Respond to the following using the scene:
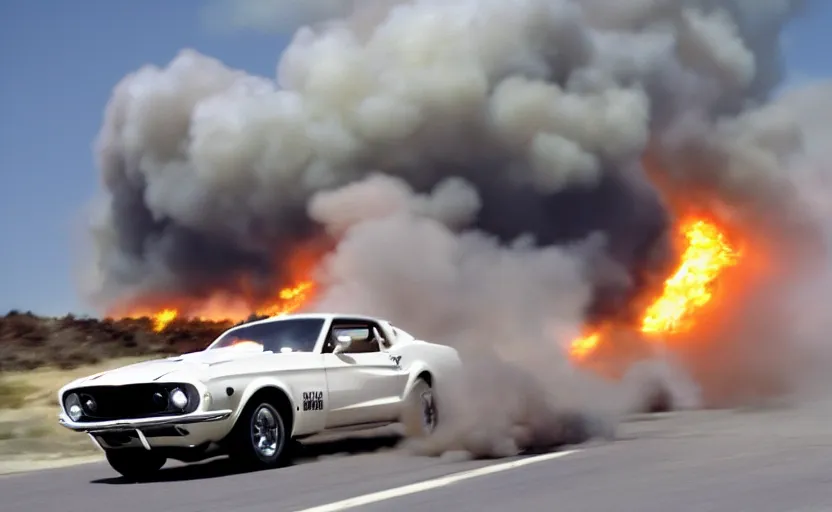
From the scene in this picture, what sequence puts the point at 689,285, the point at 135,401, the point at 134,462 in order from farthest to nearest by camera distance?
the point at 689,285 < the point at 134,462 < the point at 135,401

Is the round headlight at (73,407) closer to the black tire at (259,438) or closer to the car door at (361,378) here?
the black tire at (259,438)

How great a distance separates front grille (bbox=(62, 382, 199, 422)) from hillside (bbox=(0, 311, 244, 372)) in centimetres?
1674

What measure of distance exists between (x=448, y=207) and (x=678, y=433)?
62.6 ft

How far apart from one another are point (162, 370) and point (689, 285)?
23.3 m

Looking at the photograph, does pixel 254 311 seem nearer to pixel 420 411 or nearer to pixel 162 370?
pixel 420 411

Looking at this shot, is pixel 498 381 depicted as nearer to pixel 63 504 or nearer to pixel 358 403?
pixel 358 403

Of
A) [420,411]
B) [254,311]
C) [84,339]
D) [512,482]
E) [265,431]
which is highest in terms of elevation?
[254,311]

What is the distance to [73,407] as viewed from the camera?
10.4 meters

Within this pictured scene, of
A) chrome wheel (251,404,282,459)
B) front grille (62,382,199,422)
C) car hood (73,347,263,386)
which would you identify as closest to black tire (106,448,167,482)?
front grille (62,382,199,422)

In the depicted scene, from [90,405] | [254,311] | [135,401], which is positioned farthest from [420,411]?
[254,311]

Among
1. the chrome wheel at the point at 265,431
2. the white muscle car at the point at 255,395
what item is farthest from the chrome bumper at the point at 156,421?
the chrome wheel at the point at 265,431

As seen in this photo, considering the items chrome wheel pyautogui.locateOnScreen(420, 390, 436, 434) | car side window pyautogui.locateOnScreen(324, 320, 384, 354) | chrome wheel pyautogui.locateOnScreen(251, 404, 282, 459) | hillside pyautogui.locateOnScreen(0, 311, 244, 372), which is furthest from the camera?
hillside pyautogui.locateOnScreen(0, 311, 244, 372)

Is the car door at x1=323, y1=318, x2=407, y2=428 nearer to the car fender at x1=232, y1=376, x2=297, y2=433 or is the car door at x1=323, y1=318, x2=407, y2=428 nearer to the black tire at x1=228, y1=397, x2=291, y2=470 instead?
the car fender at x1=232, y1=376, x2=297, y2=433

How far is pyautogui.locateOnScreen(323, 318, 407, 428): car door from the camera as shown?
11.3 m
